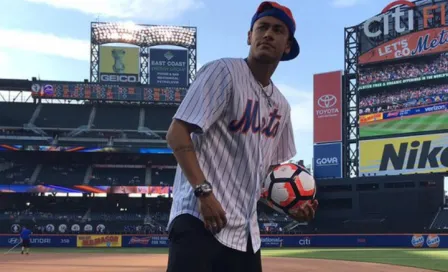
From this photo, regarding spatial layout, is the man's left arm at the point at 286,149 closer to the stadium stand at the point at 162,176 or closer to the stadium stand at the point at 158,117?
the stadium stand at the point at 162,176

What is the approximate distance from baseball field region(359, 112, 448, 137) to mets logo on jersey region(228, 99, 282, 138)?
36.5 meters

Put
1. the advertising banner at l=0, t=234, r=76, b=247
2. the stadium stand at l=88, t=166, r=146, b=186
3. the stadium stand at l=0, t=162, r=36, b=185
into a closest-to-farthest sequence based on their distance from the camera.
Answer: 1. the advertising banner at l=0, t=234, r=76, b=247
2. the stadium stand at l=0, t=162, r=36, b=185
3. the stadium stand at l=88, t=166, r=146, b=186

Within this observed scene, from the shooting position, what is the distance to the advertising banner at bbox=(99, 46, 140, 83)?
178 ft

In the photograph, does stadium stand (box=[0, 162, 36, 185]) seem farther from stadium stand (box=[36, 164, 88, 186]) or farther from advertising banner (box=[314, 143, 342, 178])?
advertising banner (box=[314, 143, 342, 178])

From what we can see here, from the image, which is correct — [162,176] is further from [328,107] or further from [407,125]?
[407,125]

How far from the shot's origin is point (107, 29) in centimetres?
5491

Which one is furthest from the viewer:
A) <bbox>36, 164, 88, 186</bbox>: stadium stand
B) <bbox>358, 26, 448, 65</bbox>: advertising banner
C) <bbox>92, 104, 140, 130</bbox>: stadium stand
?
<bbox>92, 104, 140, 130</bbox>: stadium stand

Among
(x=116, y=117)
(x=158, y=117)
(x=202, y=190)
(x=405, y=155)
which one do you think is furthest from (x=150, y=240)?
(x=202, y=190)

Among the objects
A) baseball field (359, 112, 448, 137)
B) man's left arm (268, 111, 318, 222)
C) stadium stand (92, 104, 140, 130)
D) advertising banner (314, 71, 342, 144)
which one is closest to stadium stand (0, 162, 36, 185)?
stadium stand (92, 104, 140, 130)

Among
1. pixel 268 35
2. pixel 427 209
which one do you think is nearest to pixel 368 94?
pixel 427 209

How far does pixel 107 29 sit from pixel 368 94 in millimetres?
28188

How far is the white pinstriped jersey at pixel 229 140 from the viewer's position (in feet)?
8.54

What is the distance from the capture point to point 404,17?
3981 centimetres

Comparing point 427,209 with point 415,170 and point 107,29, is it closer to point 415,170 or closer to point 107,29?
point 415,170
